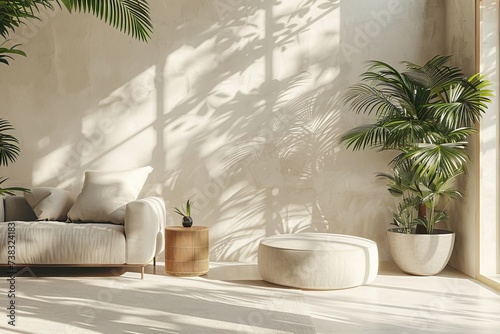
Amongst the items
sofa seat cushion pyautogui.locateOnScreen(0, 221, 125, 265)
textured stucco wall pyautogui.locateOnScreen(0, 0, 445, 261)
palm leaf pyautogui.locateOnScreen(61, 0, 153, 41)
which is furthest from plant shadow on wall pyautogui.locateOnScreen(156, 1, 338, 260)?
palm leaf pyautogui.locateOnScreen(61, 0, 153, 41)

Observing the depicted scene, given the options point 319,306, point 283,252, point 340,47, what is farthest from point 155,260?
point 340,47

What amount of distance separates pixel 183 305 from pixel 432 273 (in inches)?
92.4

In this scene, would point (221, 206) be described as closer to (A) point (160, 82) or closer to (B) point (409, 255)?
(A) point (160, 82)

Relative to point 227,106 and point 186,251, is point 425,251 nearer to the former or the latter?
point 186,251

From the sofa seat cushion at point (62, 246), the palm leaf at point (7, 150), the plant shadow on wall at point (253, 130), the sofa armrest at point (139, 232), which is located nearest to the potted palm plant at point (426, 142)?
the plant shadow on wall at point (253, 130)

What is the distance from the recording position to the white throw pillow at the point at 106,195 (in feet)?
18.0

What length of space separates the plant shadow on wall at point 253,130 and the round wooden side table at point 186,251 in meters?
0.82

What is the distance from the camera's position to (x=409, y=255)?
530 cm

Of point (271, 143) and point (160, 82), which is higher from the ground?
point (160, 82)

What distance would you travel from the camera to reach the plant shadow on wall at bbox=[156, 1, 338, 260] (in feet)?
19.9

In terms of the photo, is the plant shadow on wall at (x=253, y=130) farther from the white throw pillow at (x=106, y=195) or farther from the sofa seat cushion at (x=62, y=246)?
the sofa seat cushion at (x=62, y=246)

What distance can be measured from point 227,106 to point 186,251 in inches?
63.3

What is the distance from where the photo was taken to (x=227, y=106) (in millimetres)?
6109

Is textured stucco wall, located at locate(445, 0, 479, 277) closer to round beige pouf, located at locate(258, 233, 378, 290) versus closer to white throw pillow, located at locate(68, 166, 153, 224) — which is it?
round beige pouf, located at locate(258, 233, 378, 290)
